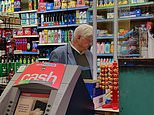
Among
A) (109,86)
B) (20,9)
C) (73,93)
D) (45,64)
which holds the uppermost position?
(20,9)

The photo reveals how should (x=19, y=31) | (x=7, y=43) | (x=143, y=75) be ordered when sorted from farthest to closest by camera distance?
1. (x=19, y=31)
2. (x=7, y=43)
3. (x=143, y=75)

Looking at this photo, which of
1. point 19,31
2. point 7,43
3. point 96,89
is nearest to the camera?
point 96,89

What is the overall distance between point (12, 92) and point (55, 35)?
5368mm

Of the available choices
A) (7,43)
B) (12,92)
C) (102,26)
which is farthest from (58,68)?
(7,43)

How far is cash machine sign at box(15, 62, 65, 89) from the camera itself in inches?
48.5

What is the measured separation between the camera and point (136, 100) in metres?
1.14

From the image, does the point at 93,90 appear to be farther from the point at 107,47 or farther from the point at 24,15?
the point at 24,15

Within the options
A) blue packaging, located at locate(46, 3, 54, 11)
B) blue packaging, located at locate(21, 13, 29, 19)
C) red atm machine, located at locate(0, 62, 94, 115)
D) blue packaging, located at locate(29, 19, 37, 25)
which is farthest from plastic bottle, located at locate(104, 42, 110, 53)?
red atm machine, located at locate(0, 62, 94, 115)

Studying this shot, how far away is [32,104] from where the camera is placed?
1251mm

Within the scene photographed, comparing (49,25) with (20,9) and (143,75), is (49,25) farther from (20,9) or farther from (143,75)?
(143,75)

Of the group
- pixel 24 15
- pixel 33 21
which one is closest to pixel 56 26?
pixel 33 21

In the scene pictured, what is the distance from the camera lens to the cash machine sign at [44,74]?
1232mm

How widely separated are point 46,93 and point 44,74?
78 mm

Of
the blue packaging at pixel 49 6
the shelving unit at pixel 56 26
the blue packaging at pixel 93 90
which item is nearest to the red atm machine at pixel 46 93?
the blue packaging at pixel 93 90
